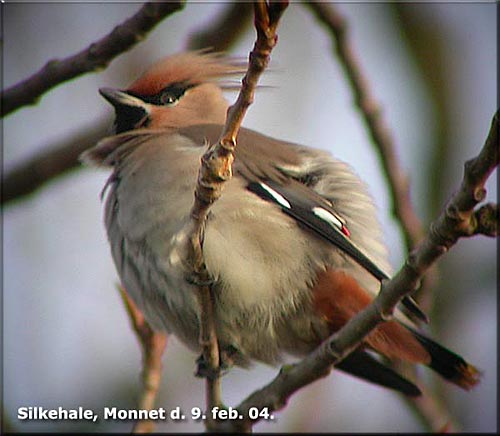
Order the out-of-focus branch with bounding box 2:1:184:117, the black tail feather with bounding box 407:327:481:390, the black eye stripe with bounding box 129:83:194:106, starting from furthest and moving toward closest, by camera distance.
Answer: the black eye stripe with bounding box 129:83:194:106, the black tail feather with bounding box 407:327:481:390, the out-of-focus branch with bounding box 2:1:184:117

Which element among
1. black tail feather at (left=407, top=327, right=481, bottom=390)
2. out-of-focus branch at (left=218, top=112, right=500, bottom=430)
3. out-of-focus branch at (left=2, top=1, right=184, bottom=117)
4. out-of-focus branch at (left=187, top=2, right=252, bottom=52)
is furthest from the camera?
out-of-focus branch at (left=187, top=2, right=252, bottom=52)

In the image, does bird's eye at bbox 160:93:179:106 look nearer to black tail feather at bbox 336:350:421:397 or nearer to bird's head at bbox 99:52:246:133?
bird's head at bbox 99:52:246:133

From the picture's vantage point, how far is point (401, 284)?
238cm

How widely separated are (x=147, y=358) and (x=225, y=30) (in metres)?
1.43

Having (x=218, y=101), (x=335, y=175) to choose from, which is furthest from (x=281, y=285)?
(x=218, y=101)

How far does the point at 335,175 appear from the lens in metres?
3.58

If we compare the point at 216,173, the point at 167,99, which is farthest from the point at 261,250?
the point at 167,99

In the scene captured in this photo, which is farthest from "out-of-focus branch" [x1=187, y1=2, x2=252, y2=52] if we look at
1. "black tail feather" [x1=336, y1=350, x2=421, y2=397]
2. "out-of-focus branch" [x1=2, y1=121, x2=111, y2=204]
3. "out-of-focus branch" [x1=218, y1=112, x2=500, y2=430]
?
"out-of-focus branch" [x1=218, y1=112, x2=500, y2=430]

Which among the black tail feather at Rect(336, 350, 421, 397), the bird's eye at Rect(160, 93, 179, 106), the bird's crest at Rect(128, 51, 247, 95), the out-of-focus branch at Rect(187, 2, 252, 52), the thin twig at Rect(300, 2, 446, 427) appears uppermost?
the out-of-focus branch at Rect(187, 2, 252, 52)

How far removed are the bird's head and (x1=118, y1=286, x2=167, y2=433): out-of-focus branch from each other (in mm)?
786

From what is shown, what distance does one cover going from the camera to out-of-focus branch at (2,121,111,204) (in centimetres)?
371

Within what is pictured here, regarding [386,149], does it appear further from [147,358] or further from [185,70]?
[147,358]

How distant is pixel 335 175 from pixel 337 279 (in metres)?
0.45

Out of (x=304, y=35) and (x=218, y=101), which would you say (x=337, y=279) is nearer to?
(x=218, y=101)
